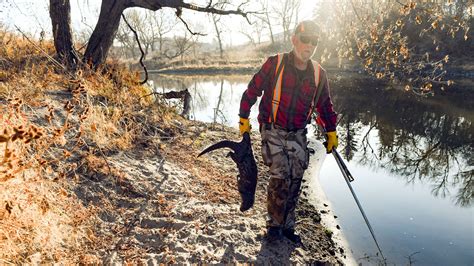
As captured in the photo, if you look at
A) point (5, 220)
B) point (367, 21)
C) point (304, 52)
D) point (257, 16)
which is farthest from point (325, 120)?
point (257, 16)

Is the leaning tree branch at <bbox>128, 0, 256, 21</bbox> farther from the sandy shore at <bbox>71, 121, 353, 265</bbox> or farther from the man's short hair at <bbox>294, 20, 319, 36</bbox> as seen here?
the man's short hair at <bbox>294, 20, 319, 36</bbox>

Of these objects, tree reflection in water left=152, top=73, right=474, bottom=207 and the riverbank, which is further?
Result: tree reflection in water left=152, top=73, right=474, bottom=207

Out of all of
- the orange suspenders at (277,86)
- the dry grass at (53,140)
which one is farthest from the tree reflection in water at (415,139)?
the dry grass at (53,140)

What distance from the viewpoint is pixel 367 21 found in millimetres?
3688

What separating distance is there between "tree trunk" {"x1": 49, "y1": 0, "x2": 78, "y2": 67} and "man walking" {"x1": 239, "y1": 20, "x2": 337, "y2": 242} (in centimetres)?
507

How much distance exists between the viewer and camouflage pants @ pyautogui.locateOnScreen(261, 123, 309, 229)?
3.38m

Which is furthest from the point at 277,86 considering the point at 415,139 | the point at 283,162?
the point at 415,139

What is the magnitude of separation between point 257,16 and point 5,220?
23.7ft

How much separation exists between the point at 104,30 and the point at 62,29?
0.82 m

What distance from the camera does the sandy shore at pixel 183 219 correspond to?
3035 millimetres

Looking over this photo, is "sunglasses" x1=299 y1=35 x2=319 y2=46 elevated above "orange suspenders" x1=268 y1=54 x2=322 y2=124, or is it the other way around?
"sunglasses" x1=299 y1=35 x2=319 y2=46

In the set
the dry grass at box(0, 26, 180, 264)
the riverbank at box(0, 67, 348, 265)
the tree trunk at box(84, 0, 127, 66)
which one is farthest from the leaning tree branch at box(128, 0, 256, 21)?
the riverbank at box(0, 67, 348, 265)

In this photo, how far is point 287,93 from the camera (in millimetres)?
3297

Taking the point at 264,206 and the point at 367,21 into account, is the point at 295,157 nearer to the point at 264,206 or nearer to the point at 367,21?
the point at 264,206
